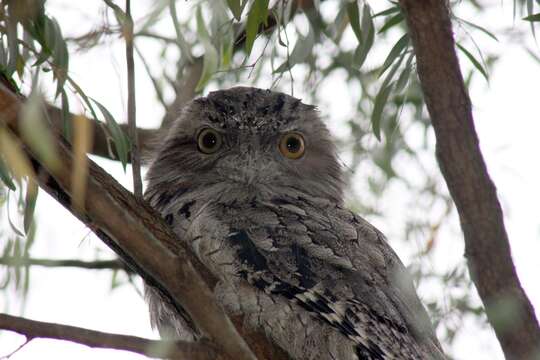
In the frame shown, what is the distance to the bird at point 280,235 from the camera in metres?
2.70

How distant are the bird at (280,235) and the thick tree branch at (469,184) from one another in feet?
2.50

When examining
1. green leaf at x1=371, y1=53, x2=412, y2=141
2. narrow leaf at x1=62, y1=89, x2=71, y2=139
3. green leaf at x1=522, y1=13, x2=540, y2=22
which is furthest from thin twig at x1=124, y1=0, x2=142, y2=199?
green leaf at x1=522, y1=13, x2=540, y2=22

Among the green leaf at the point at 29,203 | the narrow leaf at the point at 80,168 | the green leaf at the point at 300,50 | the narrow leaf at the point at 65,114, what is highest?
the green leaf at the point at 300,50

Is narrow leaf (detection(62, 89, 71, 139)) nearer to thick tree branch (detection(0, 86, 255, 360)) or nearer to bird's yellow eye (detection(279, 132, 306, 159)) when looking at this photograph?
thick tree branch (detection(0, 86, 255, 360))

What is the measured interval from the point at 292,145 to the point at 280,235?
33.4 inches

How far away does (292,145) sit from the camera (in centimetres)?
370

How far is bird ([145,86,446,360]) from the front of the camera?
2695 mm

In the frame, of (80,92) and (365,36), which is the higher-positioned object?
(365,36)

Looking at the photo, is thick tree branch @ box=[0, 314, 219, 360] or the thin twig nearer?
thick tree branch @ box=[0, 314, 219, 360]

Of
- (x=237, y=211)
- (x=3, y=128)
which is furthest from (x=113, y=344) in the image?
(x=237, y=211)

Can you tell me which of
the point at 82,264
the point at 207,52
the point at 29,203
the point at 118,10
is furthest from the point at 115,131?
the point at 82,264

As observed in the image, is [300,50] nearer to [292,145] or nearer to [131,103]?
[292,145]

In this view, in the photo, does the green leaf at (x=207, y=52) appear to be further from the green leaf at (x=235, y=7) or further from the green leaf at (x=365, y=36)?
the green leaf at (x=235, y=7)

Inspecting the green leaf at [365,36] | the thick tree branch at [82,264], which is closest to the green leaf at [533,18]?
the green leaf at [365,36]
